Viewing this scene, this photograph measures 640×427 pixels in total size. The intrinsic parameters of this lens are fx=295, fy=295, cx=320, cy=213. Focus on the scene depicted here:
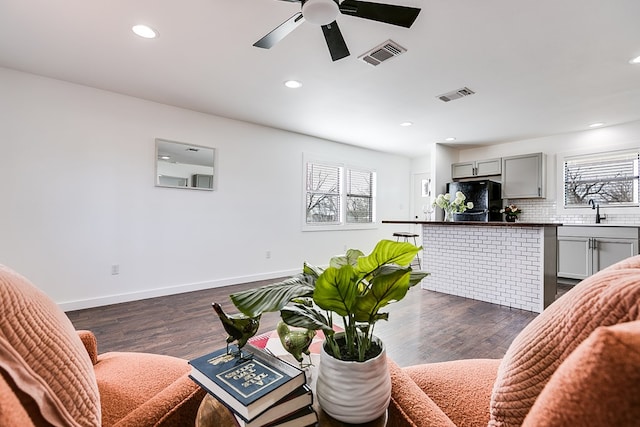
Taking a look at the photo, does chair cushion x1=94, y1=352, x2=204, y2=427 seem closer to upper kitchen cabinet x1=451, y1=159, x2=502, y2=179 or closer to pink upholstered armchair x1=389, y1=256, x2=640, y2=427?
pink upholstered armchair x1=389, y1=256, x2=640, y2=427

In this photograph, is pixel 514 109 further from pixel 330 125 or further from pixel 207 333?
pixel 207 333

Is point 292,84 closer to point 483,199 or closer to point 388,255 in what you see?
point 388,255

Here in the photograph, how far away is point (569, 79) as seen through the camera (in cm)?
301

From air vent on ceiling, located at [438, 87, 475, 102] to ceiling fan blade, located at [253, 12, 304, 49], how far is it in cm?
222

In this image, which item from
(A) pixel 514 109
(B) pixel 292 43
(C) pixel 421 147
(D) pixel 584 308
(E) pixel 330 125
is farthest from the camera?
(C) pixel 421 147

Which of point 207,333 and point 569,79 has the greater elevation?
point 569,79

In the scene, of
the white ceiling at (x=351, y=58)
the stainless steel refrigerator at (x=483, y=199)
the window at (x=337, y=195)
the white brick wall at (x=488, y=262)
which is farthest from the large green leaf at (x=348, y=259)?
the stainless steel refrigerator at (x=483, y=199)

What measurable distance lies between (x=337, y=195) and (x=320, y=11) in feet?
13.7

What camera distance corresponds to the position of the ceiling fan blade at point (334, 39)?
191 centimetres

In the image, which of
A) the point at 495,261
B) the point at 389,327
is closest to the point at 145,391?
the point at 389,327

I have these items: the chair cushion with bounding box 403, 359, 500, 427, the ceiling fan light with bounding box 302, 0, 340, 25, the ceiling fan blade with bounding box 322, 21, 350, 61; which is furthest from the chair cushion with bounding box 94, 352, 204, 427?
the ceiling fan blade with bounding box 322, 21, 350, 61

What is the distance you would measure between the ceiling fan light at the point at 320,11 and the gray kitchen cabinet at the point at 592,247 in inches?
189

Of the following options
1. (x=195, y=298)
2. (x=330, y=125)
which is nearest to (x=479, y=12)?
(x=330, y=125)

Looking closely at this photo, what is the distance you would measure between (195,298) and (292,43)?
304 centimetres
